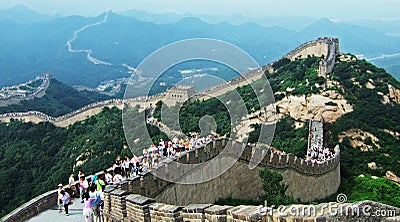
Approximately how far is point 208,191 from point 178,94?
2995 cm

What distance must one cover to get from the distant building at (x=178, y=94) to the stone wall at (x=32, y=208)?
96.9ft

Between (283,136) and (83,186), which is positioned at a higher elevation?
(283,136)

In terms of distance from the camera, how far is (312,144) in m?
28.4

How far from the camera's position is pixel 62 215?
448 inches

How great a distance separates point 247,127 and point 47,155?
16.9m

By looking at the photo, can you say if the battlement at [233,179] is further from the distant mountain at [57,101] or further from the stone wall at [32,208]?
the distant mountain at [57,101]

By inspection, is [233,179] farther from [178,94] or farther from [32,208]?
[178,94]

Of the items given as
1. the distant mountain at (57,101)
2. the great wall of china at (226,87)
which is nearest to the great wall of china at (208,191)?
the great wall of china at (226,87)

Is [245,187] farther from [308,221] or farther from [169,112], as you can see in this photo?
[169,112]

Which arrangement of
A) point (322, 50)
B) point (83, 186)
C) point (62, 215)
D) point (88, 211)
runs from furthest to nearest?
point (322, 50) → point (83, 186) → point (62, 215) → point (88, 211)

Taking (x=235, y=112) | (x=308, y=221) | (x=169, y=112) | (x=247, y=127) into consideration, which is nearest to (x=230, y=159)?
(x=308, y=221)

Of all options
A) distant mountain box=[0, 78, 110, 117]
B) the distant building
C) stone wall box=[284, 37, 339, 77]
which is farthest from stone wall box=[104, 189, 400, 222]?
distant mountain box=[0, 78, 110, 117]

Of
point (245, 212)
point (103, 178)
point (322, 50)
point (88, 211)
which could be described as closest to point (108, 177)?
point (103, 178)

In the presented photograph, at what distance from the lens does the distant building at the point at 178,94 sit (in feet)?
138
